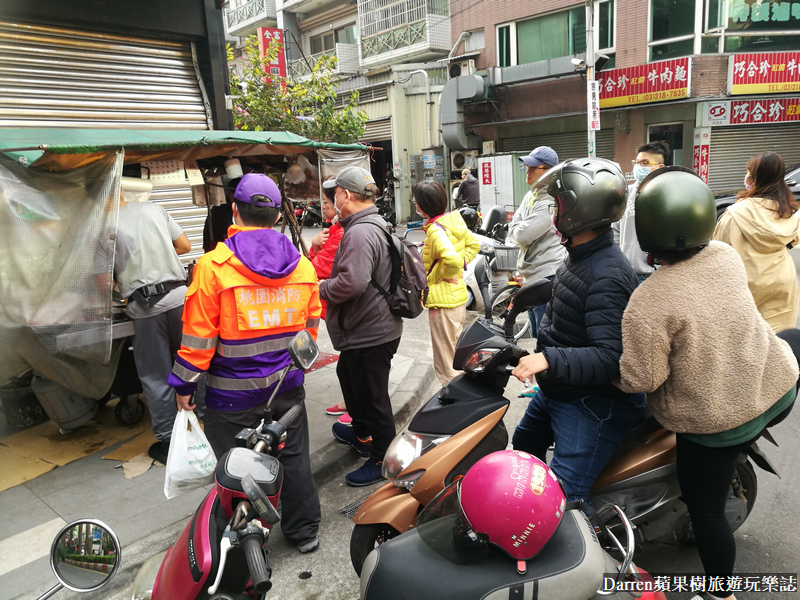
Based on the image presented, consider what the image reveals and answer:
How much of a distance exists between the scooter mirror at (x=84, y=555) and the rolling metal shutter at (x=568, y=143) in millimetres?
17487

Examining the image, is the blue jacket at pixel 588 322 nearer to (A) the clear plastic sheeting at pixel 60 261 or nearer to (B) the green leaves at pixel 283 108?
(A) the clear plastic sheeting at pixel 60 261

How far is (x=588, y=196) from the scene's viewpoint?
7.05ft

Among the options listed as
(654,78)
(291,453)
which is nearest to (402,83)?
(654,78)

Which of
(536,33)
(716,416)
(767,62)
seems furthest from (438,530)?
(536,33)

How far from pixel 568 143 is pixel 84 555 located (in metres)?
18.4

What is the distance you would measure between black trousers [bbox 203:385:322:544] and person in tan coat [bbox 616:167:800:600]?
1677mm

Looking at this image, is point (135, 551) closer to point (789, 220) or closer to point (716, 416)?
point (716, 416)

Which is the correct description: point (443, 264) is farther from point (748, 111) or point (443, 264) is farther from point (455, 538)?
point (748, 111)

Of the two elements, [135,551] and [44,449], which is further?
[44,449]

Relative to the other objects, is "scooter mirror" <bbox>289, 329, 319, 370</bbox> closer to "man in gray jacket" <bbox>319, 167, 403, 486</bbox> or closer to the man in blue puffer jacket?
the man in blue puffer jacket

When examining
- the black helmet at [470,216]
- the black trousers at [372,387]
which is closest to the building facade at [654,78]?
the black helmet at [470,216]

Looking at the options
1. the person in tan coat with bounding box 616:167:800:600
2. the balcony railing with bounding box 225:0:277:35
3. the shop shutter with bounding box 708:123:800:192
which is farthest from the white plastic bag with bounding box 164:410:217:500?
the balcony railing with bounding box 225:0:277:35

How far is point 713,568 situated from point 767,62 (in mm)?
16669

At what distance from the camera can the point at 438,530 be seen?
1664 millimetres
